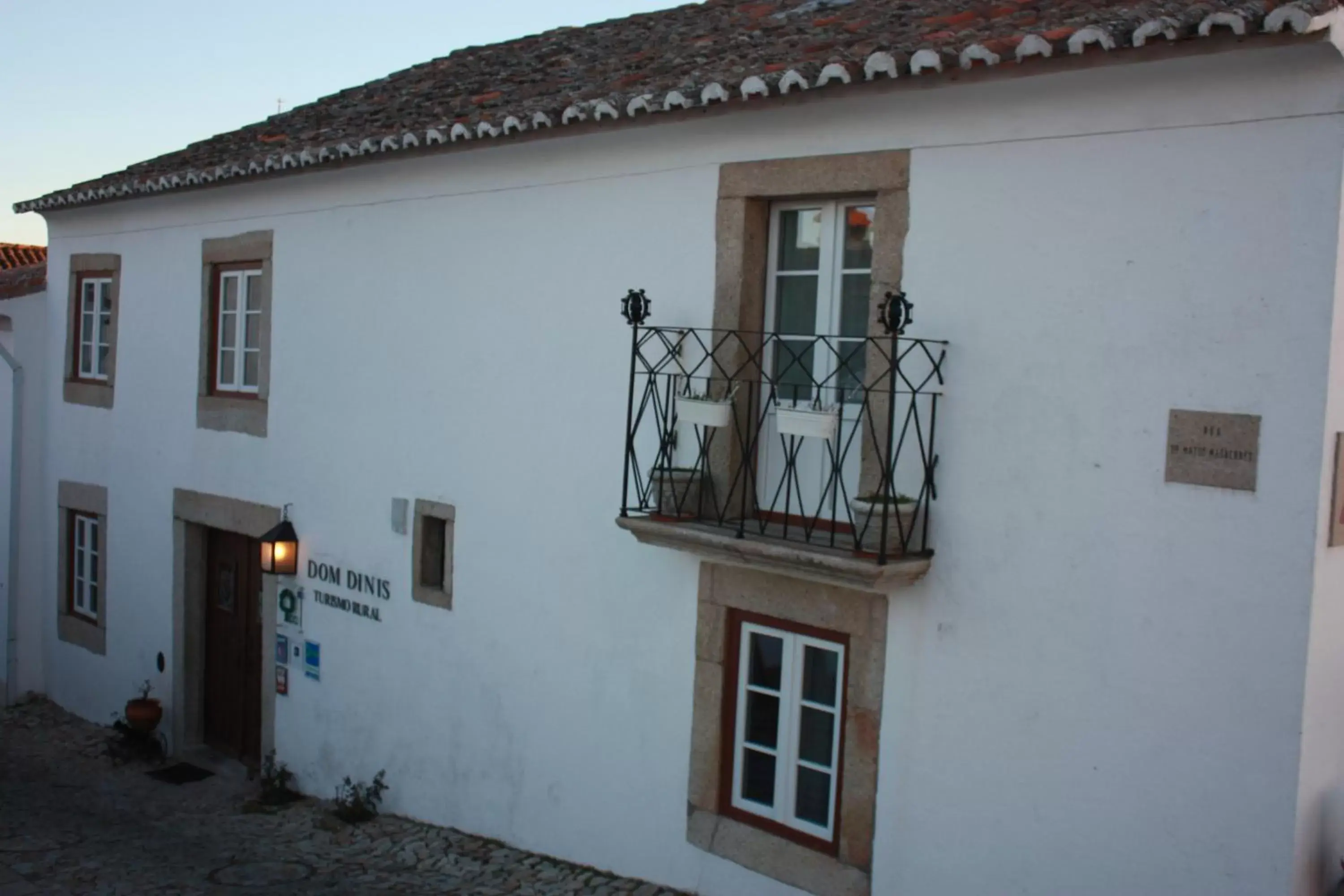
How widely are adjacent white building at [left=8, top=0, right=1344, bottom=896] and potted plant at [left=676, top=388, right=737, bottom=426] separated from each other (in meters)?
0.03

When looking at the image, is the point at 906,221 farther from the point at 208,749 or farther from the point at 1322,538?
the point at 208,749

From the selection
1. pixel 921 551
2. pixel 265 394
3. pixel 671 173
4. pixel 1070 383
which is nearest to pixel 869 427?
pixel 921 551

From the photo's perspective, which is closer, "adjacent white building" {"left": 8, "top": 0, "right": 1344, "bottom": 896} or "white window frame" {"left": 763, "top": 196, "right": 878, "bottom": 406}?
"adjacent white building" {"left": 8, "top": 0, "right": 1344, "bottom": 896}

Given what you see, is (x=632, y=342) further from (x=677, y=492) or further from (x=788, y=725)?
(x=788, y=725)

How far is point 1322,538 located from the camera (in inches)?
187

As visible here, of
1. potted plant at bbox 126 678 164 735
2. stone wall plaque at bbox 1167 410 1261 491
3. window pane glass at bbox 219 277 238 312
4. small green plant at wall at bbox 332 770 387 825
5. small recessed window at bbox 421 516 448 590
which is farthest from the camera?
potted plant at bbox 126 678 164 735

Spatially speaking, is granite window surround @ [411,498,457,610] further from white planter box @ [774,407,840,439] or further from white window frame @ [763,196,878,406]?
white planter box @ [774,407,840,439]

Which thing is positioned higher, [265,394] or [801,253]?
[801,253]

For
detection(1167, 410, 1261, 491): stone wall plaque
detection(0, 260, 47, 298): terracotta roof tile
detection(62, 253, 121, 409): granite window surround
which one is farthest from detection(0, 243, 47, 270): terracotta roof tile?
detection(1167, 410, 1261, 491): stone wall plaque

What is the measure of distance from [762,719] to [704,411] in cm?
153

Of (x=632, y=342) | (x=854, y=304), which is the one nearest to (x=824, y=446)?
(x=854, y=304)

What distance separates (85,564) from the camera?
40.5 ft

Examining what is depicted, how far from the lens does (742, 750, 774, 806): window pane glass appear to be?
648 centimetres

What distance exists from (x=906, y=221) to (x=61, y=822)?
7.34 metres
